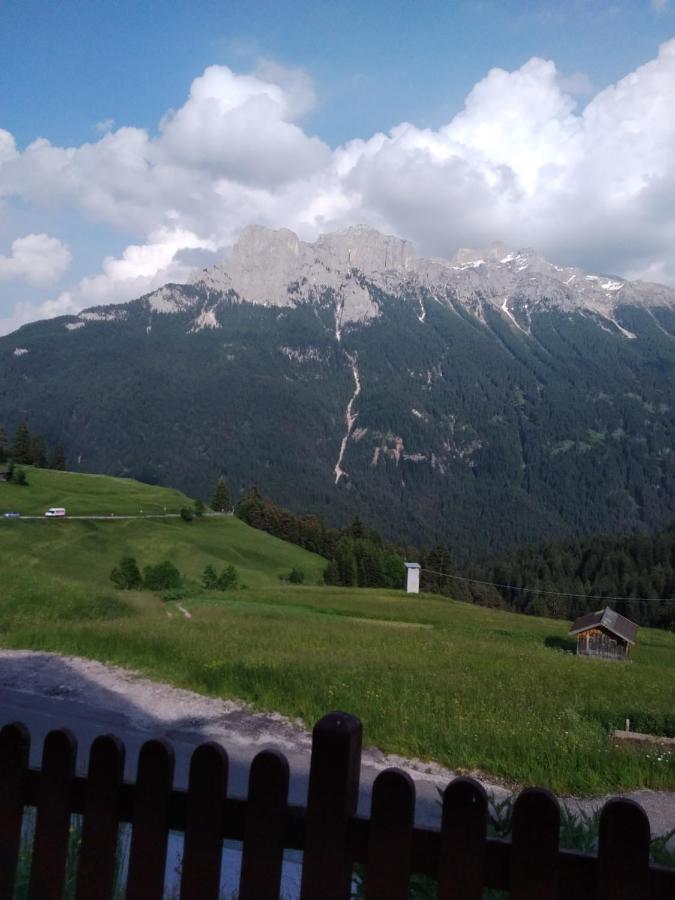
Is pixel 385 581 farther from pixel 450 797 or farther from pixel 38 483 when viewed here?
pixel 450 797

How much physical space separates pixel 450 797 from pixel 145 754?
147 cm

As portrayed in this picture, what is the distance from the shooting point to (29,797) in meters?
3.63

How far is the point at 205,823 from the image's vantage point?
3338 millimetres

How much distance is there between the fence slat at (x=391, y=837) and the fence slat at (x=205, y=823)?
0.73 metres

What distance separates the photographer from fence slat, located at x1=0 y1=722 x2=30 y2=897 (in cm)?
363

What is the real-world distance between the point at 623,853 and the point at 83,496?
107 metres

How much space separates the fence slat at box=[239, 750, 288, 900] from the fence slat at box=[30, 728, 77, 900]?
0.98 meters

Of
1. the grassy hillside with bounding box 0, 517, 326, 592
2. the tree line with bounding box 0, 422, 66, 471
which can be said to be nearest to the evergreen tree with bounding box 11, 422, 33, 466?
the tree line with bounding box 0, 422, 66, 471

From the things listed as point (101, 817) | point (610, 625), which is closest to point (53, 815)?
point (101, 817)

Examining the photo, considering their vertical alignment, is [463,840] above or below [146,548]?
above

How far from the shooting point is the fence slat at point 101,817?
11.4 feet

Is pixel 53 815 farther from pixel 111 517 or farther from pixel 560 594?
pixel 560 594

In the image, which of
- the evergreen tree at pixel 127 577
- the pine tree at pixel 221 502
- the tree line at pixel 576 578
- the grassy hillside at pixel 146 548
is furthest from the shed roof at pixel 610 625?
the pine tree at pixel 221 502

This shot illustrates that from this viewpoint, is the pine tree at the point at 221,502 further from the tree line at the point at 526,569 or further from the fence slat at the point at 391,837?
the fence slat at the point at 391,837
